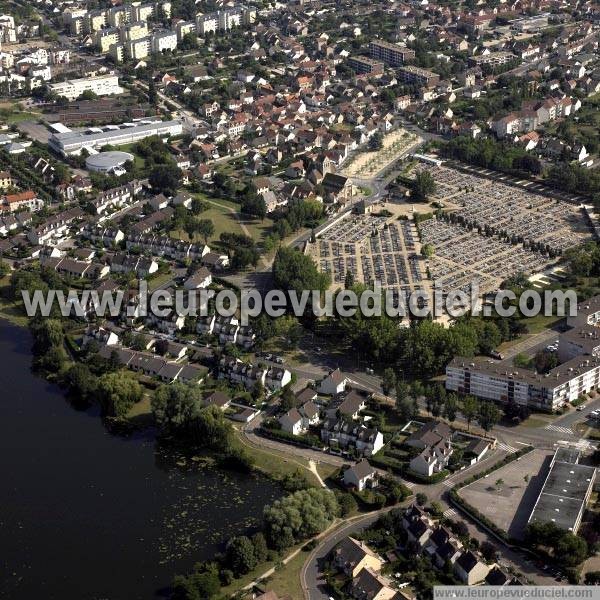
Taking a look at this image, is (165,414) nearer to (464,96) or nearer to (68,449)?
(68,449)

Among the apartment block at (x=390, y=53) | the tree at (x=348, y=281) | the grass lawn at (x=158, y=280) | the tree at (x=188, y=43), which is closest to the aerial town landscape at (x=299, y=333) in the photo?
the grass lawn at (x=158, y=280)

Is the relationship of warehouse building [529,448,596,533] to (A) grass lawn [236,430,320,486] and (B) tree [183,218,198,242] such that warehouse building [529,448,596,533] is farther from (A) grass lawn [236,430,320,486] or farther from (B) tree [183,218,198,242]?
(B) tree [183,218,198,242]

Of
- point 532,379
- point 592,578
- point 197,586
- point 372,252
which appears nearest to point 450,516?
point 592,578

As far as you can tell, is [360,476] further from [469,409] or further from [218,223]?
[218,223]

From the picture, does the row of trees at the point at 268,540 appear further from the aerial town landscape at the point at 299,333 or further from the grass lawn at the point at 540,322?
the grass lawn at the point at 540,322

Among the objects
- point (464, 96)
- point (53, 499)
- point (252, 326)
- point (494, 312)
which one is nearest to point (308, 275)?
point (252, 326)

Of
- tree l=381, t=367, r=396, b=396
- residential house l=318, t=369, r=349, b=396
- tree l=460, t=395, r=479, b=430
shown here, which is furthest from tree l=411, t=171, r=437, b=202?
tree l=460, t=395, r=479, b=430
